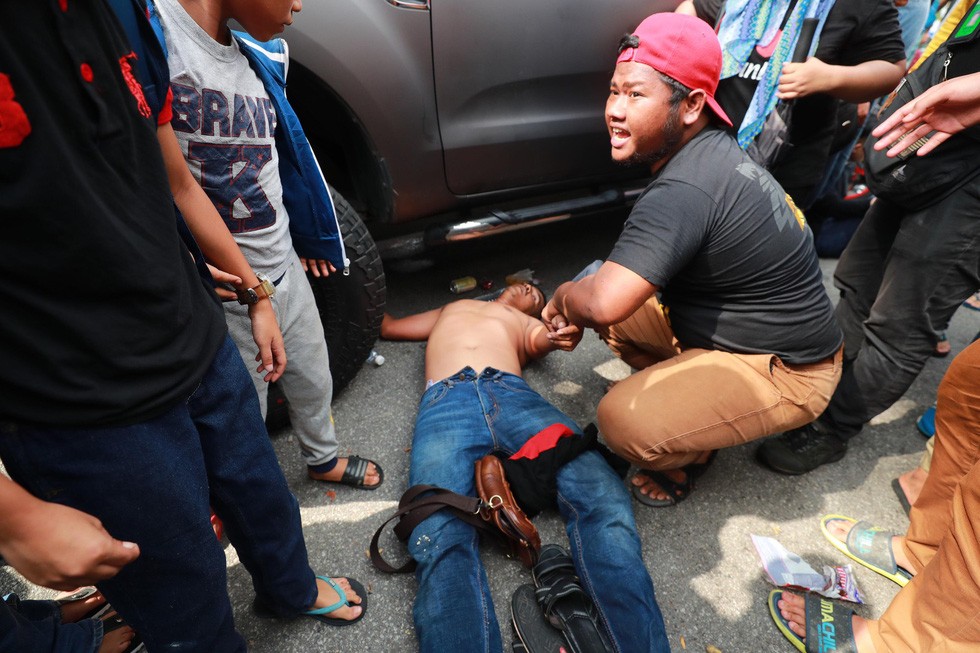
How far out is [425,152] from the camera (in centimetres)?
228

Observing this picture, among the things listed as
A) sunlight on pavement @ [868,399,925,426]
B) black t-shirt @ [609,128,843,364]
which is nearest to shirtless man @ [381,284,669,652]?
black t-shirt @ [609,128,843,364]

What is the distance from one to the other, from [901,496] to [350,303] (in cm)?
232

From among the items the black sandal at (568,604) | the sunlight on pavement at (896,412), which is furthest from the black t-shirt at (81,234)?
the sunlight on pavement at (896,412)

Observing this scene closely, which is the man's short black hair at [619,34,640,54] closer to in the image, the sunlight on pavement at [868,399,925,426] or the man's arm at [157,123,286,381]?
the man's arm at [157,123,286,381]

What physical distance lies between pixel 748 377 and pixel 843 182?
8.79 feet

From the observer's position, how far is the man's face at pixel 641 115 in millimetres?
1779

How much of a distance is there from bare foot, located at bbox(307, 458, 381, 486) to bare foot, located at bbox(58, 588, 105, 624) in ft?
2.34

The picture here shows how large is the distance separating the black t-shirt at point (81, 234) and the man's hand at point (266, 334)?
44cm

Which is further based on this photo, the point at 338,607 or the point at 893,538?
the point at 893,538

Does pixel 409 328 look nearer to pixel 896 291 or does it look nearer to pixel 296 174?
pixel 296 174

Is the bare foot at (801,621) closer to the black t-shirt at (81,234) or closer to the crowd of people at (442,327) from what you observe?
the crowd of people at (442,327)

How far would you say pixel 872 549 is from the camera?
1.96 m

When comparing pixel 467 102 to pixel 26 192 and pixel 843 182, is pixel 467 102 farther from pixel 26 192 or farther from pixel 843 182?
pixel 843 182

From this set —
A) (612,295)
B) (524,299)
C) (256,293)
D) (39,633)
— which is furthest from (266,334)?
(524,299)
